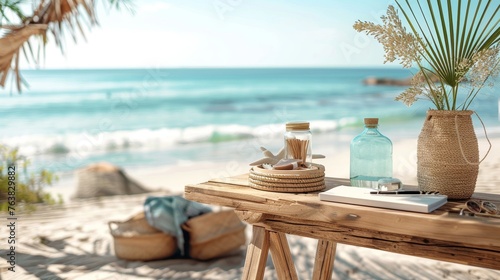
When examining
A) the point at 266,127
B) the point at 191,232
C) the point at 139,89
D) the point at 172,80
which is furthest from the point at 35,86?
the point at 191,232

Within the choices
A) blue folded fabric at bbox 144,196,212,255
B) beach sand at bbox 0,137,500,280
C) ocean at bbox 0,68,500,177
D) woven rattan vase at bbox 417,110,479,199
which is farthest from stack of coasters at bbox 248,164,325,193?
ocean at bbox 0,68,500,177

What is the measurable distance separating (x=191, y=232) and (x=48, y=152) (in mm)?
7483

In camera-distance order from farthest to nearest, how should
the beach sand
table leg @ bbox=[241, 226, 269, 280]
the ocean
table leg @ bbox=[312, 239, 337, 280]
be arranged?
the ocean
the beach sand
table leg @ bbox=[312, 239, 337, 280]
table leg @ bbox=[241, 226, 269, 280]

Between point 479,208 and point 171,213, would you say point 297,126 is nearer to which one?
point 479,208

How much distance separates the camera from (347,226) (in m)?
1.38

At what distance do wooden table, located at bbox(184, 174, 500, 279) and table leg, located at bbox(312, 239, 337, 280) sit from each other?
200 millimetres

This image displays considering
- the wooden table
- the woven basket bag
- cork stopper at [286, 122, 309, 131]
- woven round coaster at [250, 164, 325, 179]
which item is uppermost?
cork stopper at [286, 122, 309, 131]

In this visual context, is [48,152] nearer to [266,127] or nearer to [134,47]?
[266,127]

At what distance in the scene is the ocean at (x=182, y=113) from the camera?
9.45 meters

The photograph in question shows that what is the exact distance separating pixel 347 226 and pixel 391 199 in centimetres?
14

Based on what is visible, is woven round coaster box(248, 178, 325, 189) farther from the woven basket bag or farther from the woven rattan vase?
the woven basket bag

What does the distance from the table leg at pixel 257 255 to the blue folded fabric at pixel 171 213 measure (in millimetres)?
1284

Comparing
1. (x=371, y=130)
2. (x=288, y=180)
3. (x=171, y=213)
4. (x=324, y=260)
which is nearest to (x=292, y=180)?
(x=288, y=180)

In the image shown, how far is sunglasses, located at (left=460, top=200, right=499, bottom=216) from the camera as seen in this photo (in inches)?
50.1
